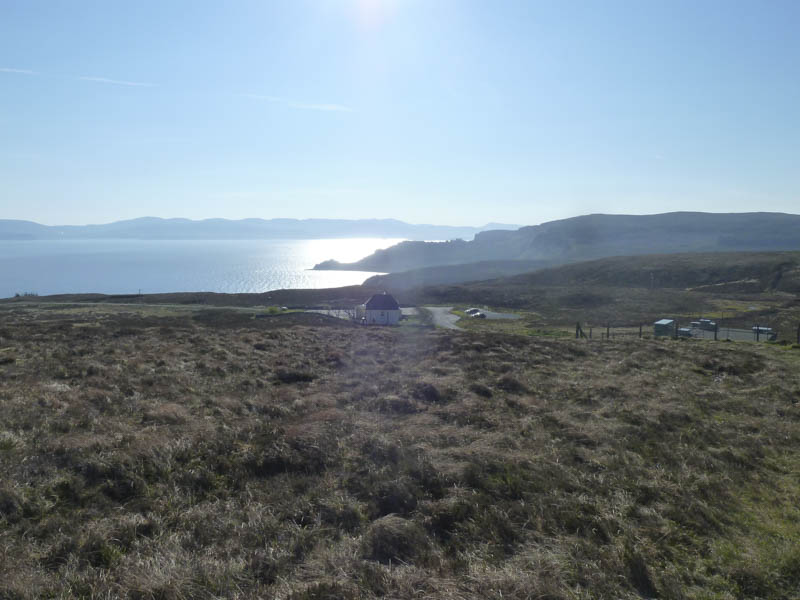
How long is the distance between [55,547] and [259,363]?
13.8 m

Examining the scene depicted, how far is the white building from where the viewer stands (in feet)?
180

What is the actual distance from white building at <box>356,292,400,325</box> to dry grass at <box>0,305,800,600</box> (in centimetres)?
3810

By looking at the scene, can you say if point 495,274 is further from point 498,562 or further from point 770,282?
point 498,562

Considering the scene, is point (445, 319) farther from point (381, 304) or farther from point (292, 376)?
point (292, 376)

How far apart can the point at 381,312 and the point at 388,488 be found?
4722 centimetres

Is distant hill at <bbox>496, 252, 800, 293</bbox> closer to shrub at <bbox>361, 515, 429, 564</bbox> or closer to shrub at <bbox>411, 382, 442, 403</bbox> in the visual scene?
shrub at <bbox>411, 382, 442, 403</bbox>

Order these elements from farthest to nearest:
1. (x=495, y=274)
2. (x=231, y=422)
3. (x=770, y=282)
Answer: (x=495, y=274), (x=770, y=282), (x=231, y=422)

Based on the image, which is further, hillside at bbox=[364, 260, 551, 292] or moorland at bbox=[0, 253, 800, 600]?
hillside at bbox=[364, 260, 551, 292]

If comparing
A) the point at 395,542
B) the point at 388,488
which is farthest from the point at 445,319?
the point at 395,542

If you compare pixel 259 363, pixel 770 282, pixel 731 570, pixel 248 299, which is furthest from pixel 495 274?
pixel 731 570

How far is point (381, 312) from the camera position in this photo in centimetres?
5516

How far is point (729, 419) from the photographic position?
13.2 m

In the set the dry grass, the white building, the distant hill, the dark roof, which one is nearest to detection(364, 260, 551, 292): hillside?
the distant hill

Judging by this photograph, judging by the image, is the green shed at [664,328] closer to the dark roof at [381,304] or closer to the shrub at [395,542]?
the dark roof at [381,304]
